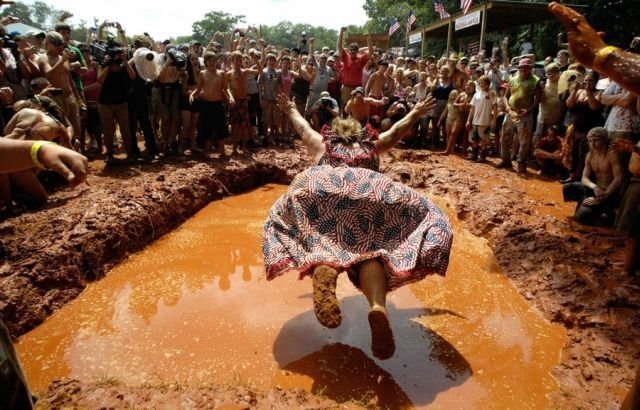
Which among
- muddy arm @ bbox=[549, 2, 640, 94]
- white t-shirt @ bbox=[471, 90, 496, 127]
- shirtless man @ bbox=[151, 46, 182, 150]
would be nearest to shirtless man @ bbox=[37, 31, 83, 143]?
shirtless man @ bbox=[151, 46, 182, 150]

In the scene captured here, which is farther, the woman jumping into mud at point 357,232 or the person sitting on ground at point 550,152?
the person sitting on ground at point 550,152

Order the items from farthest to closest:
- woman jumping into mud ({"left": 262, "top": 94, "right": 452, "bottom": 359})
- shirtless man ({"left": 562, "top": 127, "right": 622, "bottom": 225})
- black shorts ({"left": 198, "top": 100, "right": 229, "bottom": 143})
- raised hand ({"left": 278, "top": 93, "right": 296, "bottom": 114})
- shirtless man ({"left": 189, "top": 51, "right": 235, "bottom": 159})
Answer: black shorts ({"left": 198, "top": 100, "right": 229, "bottom": 143}) < shirtless man ({"left": 189, "top": 51, "right": 235, "bottom": 159}) < shirtless man ({"left": 562, "top": 127, "right": 622, "bottom": 225}) < raised hand ({"left": 278, "top": 93, "right": 296, "bottom": 114}) < woman jumping into mud ({"left": 262, "top": 94, "right": 452, "bottom": 359})

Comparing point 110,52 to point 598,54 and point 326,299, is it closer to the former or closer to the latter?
point 326,299

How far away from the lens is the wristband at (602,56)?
1795 mm

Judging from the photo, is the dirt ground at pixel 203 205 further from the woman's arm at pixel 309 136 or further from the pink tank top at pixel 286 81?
the pink tank top at pixel 286 81

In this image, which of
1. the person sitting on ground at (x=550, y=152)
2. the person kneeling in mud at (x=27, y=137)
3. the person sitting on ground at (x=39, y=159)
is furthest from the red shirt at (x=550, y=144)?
the person sitting on ground at (x=39, y=159)

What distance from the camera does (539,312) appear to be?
3.90m

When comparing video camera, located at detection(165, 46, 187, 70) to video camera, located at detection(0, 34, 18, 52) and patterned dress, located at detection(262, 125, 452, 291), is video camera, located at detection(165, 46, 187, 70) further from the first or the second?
patterned dress, located at detection(262, 125, 452, 291)

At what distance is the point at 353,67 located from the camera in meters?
9.67

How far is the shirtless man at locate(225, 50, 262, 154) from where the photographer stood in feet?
26.5

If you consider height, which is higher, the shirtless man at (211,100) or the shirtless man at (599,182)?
the shirtless man at (211,100)

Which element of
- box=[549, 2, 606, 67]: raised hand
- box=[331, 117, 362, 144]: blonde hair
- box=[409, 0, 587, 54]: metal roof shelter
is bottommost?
box=[331, 117, 362, 144]: blonde hair

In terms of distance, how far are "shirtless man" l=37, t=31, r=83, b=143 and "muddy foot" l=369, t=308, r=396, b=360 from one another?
6.34 metres

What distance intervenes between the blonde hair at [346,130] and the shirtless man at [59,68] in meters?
5.12
